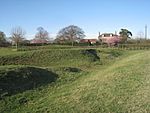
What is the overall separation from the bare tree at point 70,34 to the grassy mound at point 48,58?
6520 cm

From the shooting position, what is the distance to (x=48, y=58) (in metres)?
35.8

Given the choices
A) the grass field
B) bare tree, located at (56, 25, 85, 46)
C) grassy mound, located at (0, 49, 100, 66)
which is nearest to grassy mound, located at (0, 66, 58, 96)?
the grass field

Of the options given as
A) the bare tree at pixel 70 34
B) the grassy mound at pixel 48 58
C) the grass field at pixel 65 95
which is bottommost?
the grass field at pixel 65 95

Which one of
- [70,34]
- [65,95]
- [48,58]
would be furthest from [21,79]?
[70,34]

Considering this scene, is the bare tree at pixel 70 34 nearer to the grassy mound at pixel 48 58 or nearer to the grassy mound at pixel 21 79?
the grassy mound at pixel 48 58

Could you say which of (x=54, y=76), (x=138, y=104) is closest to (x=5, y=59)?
(x=54, y=76)

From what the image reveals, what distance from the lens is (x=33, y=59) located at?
1366 inches

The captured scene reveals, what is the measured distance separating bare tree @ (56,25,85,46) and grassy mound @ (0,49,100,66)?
65.2 metres

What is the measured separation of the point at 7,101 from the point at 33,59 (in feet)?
70.5

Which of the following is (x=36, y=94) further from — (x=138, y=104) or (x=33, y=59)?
(x=33, y=59)

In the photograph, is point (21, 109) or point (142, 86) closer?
point (21, 109)

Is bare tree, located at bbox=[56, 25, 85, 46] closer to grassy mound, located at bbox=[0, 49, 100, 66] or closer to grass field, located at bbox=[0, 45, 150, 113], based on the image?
grassy mound, located at bbox=[0, 49, 100, 66]

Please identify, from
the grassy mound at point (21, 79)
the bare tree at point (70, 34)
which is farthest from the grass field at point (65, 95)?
the bare tree at point (70, 34)

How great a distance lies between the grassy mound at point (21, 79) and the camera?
15.6m
